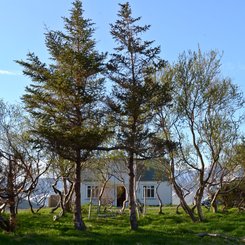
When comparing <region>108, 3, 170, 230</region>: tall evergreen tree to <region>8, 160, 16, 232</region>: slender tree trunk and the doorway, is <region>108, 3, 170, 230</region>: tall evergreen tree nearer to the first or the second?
<region>8, 160, 16, 232</region>: slender tree trunk

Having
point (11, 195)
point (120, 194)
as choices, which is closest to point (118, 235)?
point (11, 195)

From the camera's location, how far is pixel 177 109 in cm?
2503

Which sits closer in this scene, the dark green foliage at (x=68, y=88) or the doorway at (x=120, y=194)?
the dark green foliage at (x=68, y=88)

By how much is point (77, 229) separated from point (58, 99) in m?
5.72

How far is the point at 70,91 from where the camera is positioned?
19.9 meters

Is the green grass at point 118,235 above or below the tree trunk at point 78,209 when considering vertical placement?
below

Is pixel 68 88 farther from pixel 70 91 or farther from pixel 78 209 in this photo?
pixel 78 209

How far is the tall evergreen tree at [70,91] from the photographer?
65.1 feet

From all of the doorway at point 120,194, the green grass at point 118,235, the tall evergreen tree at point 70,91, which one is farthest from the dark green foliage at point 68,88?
the doorway at point 120,194

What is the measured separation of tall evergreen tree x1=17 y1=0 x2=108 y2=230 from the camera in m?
19.8

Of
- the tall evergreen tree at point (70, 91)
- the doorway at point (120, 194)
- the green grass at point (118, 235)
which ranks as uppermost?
the tall evergreen tree at point (70, 91)

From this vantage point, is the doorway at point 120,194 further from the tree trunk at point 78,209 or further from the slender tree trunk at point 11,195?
the slender tree trunk at point 11,195

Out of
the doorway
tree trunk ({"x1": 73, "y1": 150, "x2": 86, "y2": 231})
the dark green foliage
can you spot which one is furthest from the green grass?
the doorway

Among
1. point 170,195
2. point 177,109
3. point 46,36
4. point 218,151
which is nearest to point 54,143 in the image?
point 46,36
